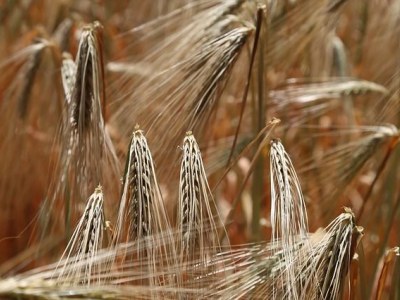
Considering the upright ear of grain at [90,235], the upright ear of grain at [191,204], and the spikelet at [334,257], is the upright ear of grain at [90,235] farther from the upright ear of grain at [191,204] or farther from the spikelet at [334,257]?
the spikelet at [334,257]

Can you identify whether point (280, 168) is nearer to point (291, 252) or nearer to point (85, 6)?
point (291, 252)

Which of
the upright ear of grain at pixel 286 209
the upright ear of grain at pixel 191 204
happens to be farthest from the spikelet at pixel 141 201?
the upright ear of grain at pixel 286 209

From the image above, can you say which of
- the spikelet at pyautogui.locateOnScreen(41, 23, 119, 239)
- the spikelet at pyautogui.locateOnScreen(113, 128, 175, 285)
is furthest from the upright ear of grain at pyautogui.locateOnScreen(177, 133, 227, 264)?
the spikelet at pyautogui.locateOnScreen(41, 23, 119, 239)

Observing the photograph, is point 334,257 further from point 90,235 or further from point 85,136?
point 85,136

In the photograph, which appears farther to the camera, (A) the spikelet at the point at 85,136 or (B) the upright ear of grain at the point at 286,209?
(A) the spikelet at the point at 85,136

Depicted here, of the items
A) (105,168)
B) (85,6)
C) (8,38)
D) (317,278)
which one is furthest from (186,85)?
(85,6)

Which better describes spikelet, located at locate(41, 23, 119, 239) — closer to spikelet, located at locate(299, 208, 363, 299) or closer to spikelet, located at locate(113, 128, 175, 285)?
spikelet, located at locate(113, 128, 175, 285)

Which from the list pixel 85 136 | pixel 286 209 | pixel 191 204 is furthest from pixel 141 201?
pixel 85 136

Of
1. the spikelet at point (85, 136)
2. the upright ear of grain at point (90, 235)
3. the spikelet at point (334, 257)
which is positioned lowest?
the spikelet at point (334, 257)
